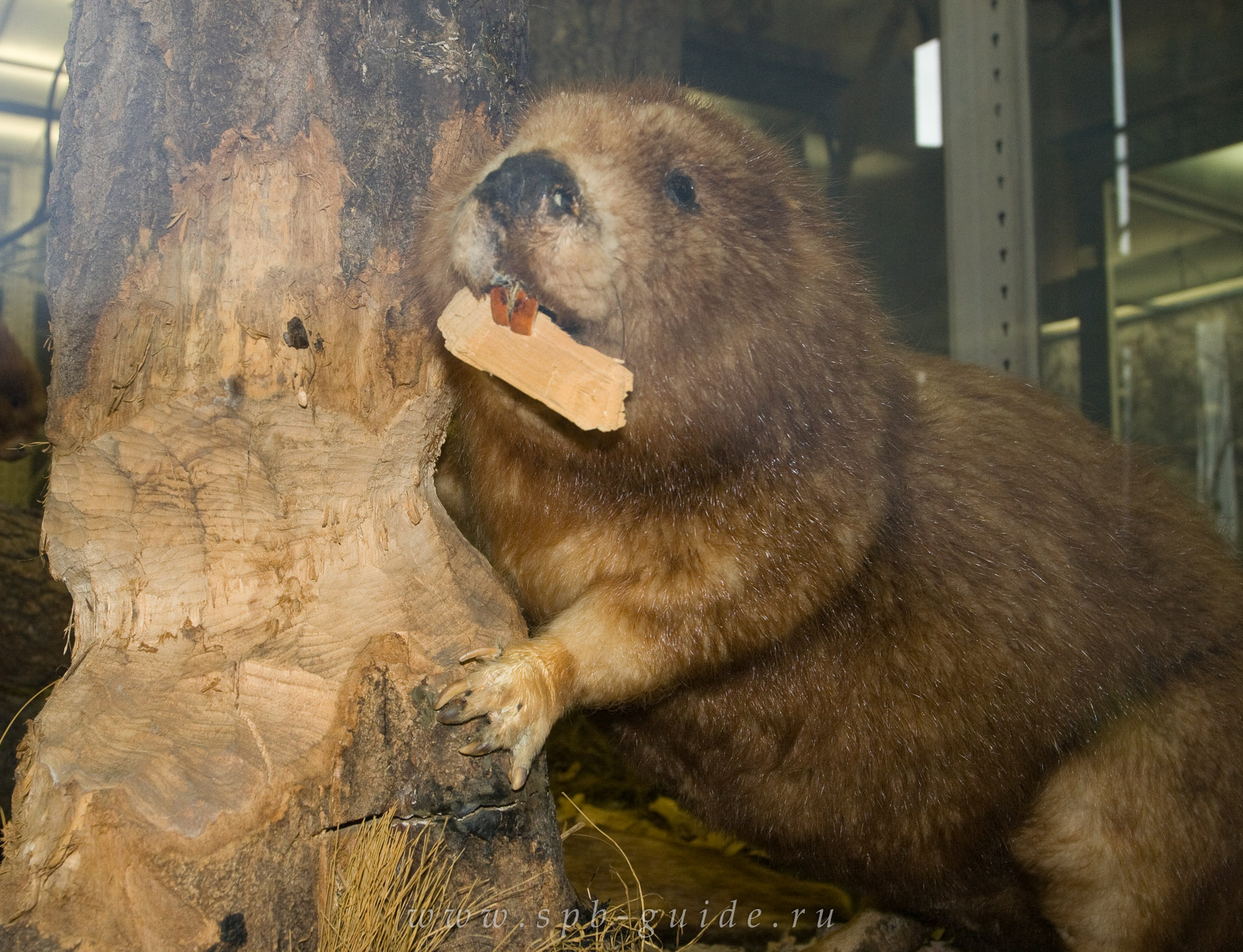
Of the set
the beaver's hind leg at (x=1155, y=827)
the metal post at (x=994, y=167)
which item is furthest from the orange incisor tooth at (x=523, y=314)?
the metal post at (x=994, y=167)

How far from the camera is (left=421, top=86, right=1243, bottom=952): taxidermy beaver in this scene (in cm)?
203

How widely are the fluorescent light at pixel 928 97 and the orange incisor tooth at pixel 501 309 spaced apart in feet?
8.54

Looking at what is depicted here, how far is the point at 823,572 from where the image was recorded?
224 centimetres

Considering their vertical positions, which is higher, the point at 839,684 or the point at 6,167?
the point at 6,167

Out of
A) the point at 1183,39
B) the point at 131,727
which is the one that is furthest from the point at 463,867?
the point at 1183,39

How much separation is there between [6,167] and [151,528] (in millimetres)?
708

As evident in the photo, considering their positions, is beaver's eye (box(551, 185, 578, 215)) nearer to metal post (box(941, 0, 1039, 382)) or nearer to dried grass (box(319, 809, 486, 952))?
dried grass (box(319, 809, 486, 952))

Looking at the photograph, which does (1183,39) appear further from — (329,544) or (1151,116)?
(329,544)

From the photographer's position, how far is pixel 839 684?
7.93 ft

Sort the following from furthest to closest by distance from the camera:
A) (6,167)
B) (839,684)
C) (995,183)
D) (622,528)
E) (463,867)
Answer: (995,183) < (839,684) < (622,528) < (463,867) < (6,167)

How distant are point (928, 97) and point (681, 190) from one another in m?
2.28

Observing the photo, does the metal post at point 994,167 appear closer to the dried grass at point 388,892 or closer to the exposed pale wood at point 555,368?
the exposed pale wood at point 555,368

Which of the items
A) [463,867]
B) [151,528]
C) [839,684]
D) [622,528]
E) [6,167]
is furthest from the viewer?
[839,684]

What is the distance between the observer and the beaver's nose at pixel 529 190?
5.91ft
